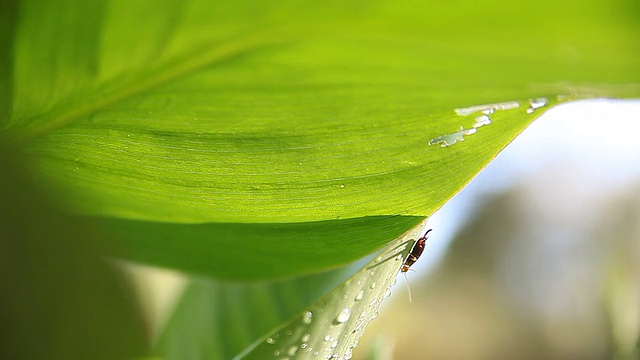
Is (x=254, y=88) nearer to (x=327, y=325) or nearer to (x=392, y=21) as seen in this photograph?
(x=392, y=21)

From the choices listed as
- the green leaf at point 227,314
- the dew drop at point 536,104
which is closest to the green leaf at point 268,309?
the green leaf at point 227,314

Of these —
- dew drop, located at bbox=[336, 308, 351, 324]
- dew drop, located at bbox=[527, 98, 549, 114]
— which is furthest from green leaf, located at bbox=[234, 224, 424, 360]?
dew drop, located at bbox=[527, 98, 549, 114]

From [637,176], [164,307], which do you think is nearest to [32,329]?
[164,307]

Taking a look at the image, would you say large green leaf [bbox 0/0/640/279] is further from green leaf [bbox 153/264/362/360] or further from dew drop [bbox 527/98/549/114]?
green leaf [bbox 153/264/362/360]

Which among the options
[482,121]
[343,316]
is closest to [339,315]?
[343,316]

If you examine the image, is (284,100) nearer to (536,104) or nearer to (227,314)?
(536,104)

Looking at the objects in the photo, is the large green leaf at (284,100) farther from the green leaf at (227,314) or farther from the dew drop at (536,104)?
the green leaf at (227,314)
